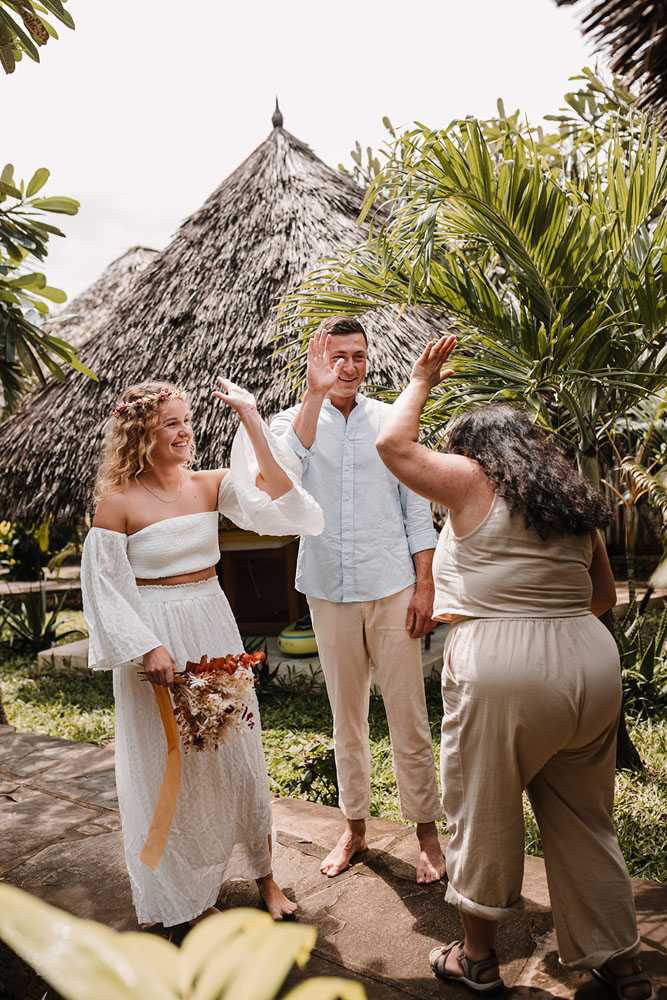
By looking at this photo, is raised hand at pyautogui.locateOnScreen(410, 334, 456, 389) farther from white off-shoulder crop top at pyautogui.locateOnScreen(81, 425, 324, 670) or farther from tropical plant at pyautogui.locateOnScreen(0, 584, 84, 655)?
tropical plant at pyautogui.locateOnScreen(0, 584, 84, 655)

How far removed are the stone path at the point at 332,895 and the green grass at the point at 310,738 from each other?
1.30 ft

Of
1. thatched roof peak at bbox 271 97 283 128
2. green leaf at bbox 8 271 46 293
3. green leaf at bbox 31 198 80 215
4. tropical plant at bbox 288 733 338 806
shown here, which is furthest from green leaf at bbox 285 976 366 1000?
thatched roof peak at bbox 271 97 283 128

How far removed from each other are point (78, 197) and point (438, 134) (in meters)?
2.15

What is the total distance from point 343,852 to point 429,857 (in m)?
0.32

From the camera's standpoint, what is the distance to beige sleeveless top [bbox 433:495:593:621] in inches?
83.8

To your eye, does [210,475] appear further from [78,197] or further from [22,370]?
Result: [22,370]

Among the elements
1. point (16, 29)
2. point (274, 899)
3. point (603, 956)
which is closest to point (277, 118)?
point (16, 29)

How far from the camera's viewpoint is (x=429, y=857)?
2.90 m

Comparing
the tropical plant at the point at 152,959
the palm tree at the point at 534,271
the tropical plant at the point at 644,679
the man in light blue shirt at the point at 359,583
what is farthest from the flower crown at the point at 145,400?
the tropical plant at the point at 644,679

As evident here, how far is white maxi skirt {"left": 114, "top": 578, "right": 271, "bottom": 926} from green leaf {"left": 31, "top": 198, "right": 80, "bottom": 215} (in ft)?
8.37

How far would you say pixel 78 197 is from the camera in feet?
14.3

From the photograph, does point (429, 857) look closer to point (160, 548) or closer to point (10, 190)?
point (160, 548)

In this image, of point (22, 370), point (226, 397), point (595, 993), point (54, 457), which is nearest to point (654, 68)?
point (226, 397)

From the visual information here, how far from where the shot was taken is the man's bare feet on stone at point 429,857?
283cm
